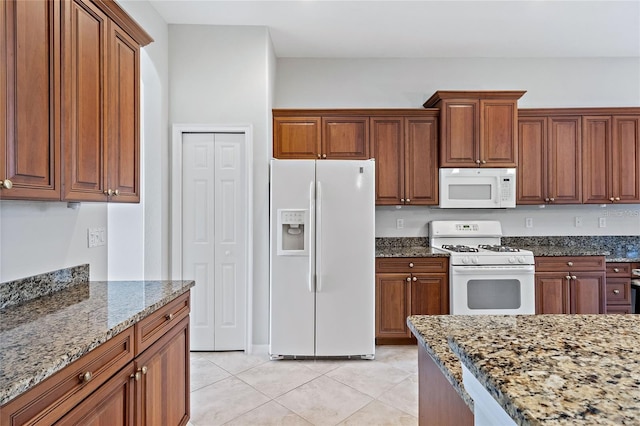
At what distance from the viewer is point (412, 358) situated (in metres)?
3.15

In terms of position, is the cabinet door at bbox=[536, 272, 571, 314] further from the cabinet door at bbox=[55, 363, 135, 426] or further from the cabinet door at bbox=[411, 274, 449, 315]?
the cabinet door at bbox=[55, 363, 135, 426]

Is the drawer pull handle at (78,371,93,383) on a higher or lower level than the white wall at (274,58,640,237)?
lower

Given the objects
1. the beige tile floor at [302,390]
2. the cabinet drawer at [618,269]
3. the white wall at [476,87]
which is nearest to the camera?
the beige tile floor at [302,390]

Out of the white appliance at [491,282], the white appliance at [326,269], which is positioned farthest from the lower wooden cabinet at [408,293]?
the white appliance at [326,269]

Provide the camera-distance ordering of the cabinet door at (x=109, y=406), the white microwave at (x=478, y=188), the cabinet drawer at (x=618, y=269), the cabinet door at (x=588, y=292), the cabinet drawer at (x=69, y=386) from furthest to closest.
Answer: the white microwave at (x=478, y=188), the cabinet drawer at (x=618, y=269), the cabinet door at (x=588, y=292), the cabinet door at (x=109, y=406), the cabinet drawer at (x=69, y=386)

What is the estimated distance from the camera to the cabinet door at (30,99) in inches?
48.2

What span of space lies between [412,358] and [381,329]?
393 millimetres

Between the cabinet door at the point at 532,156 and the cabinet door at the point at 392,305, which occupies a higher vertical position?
the cabinet door at the point at 532,156

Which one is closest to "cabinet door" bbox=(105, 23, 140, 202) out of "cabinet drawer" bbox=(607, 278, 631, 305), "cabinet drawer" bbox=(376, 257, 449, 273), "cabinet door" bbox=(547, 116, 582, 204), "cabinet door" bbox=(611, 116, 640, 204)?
"cabinet drawer" bbox=(376, 257, 449, 273)

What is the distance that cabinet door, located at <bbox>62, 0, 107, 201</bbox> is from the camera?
152cm

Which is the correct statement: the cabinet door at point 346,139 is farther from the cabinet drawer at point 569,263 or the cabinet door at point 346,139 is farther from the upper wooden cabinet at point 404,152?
the cabinet drawer at point 569,263

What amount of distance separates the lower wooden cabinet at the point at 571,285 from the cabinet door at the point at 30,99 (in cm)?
382

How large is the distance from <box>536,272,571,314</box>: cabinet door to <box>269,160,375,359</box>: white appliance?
1.69 metres

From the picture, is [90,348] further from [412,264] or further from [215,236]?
[412,264]
